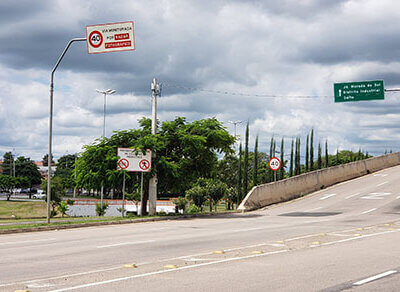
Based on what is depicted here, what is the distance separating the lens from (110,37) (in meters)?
20.3

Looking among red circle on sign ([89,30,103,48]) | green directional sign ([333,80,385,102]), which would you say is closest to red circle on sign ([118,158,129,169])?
red circle on sign ([89,30,103,48])

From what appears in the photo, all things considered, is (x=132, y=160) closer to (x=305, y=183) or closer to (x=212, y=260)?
(x=212, y=260)

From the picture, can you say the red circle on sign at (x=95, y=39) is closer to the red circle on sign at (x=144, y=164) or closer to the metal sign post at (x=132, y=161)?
the metal sign post at (x=132, y=161)

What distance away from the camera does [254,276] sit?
28.9 ft

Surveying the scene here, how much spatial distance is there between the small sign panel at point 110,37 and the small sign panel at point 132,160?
6.99 meters

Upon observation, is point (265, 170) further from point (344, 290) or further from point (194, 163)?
point (344, 290)

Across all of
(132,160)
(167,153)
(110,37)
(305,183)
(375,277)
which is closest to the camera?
(375,277)

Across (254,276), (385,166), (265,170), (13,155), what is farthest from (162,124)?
(13,155)

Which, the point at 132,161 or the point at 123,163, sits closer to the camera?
the point at 123,163

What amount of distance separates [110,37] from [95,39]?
69 centimetres

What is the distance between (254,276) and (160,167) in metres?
19.3

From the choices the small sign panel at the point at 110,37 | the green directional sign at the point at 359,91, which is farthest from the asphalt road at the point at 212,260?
the green directional sign at the point at 359,91

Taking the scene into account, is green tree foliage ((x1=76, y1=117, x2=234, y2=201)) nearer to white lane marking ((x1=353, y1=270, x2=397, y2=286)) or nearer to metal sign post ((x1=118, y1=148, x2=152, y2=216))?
metal sign post ((x1=118, y1=148, x2=152, y2=216))

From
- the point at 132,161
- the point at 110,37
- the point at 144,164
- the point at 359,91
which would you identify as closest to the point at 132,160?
the point at 132,161
